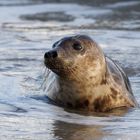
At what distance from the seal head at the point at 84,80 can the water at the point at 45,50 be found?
0.23 metres

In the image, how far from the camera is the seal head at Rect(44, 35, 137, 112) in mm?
7535

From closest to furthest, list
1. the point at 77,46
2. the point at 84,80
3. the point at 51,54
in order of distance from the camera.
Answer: the point at 51,54, the point at 84,80, the point at 77,46

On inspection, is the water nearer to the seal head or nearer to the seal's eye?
the seal head

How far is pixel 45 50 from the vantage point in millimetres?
11852

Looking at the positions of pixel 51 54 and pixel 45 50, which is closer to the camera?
pixel 51 54

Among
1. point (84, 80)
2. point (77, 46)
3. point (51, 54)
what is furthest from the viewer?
point (77, 46)

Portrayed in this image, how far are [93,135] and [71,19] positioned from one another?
10226 millimetres

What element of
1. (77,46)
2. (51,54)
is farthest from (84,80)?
(51,54)

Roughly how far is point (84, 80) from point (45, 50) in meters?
4.28

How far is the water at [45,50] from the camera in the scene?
246 inches

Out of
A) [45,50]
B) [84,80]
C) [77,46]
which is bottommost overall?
[45,50]

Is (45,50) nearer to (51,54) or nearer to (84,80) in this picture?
(84,80)

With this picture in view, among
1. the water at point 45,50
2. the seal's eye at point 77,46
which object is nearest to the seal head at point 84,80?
the seal's eye at point 77,46

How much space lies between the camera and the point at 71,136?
5930mm
